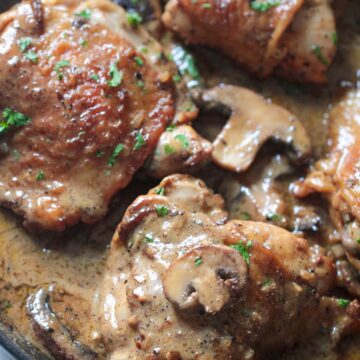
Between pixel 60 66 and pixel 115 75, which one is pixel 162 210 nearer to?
pixel 115 75

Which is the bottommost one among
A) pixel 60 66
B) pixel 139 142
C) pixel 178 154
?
pixel 178 154

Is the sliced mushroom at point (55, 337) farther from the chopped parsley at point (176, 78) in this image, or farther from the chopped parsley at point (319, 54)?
the chopped parsley at point (319, 54)

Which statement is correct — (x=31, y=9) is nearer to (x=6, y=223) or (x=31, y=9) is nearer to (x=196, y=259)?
(x=6, y=223)

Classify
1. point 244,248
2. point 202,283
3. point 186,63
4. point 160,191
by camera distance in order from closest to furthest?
1. point 202,283
2. point 244,248
3. point 160,191
4. point 186,63

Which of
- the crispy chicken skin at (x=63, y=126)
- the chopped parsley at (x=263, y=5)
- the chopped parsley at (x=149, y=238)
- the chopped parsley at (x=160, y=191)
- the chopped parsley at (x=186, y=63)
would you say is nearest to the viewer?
the chopped parsley at (x=149, y=238)

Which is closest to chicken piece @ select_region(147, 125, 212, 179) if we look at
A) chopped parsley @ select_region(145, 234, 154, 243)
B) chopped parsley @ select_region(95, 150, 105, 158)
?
chopped parsley @ select_region(95, 150, 105, 158)

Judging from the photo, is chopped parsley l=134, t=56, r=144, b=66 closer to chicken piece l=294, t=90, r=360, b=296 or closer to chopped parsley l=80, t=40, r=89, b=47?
chopped parsley l=80, t=40, r=89, b=47

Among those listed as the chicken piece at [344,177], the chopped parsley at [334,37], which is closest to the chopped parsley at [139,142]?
the chicken piece at [344,177]

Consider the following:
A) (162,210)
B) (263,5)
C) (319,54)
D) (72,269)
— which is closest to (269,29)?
(263,5)
